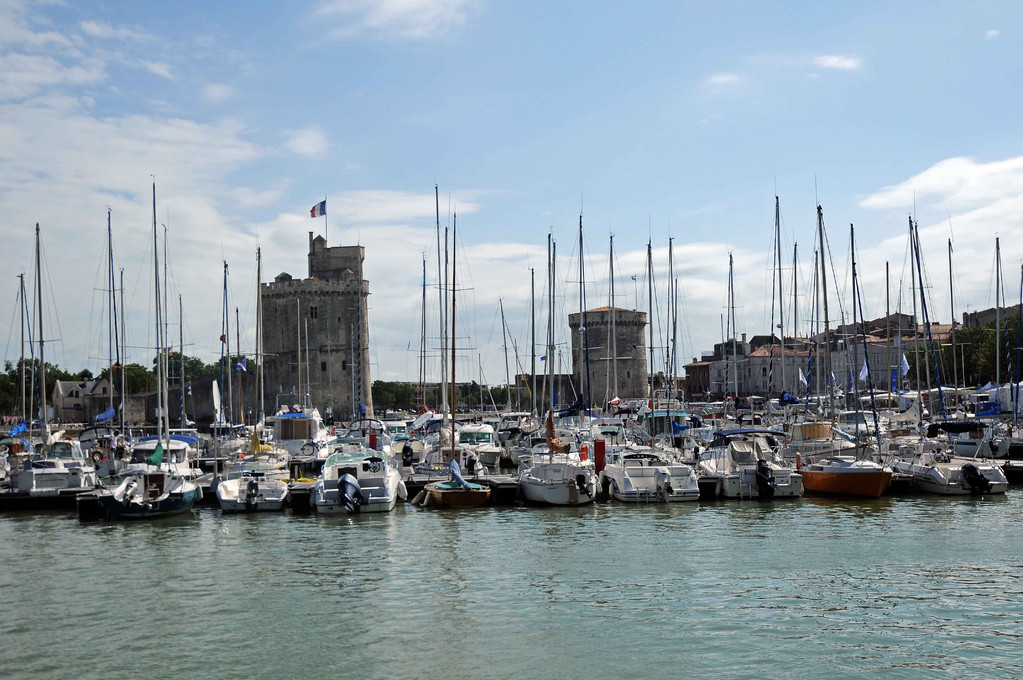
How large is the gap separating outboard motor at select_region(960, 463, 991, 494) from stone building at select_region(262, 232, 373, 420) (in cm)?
5885

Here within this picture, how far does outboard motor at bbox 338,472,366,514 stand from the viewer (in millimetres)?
27078

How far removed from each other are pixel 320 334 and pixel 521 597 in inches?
2739

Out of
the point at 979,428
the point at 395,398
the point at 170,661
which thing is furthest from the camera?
the point at 395,398

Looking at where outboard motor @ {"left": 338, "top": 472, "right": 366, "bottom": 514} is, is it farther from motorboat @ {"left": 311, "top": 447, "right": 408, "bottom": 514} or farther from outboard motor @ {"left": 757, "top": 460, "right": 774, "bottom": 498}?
outboard motor @ {"left": 757, "top": 460, "right": 774, "bottom": 498}

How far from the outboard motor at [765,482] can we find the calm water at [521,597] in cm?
319

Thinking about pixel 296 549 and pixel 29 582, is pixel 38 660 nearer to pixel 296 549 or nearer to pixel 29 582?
pixel 29 582

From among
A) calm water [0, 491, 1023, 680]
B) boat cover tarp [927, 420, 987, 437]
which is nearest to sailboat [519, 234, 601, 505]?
calm water [0, 491, 1023, 680]

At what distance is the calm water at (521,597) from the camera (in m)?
13.8

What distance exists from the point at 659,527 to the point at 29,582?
555 inches

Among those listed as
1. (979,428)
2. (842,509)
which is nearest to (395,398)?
(979,428)

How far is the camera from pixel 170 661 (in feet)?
45.5

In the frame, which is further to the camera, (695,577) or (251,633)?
(695,577)

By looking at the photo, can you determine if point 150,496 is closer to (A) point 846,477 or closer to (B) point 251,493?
(B) point 251,493

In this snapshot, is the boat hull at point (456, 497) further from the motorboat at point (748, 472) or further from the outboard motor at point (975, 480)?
the outboard motor at point (975, 480)
